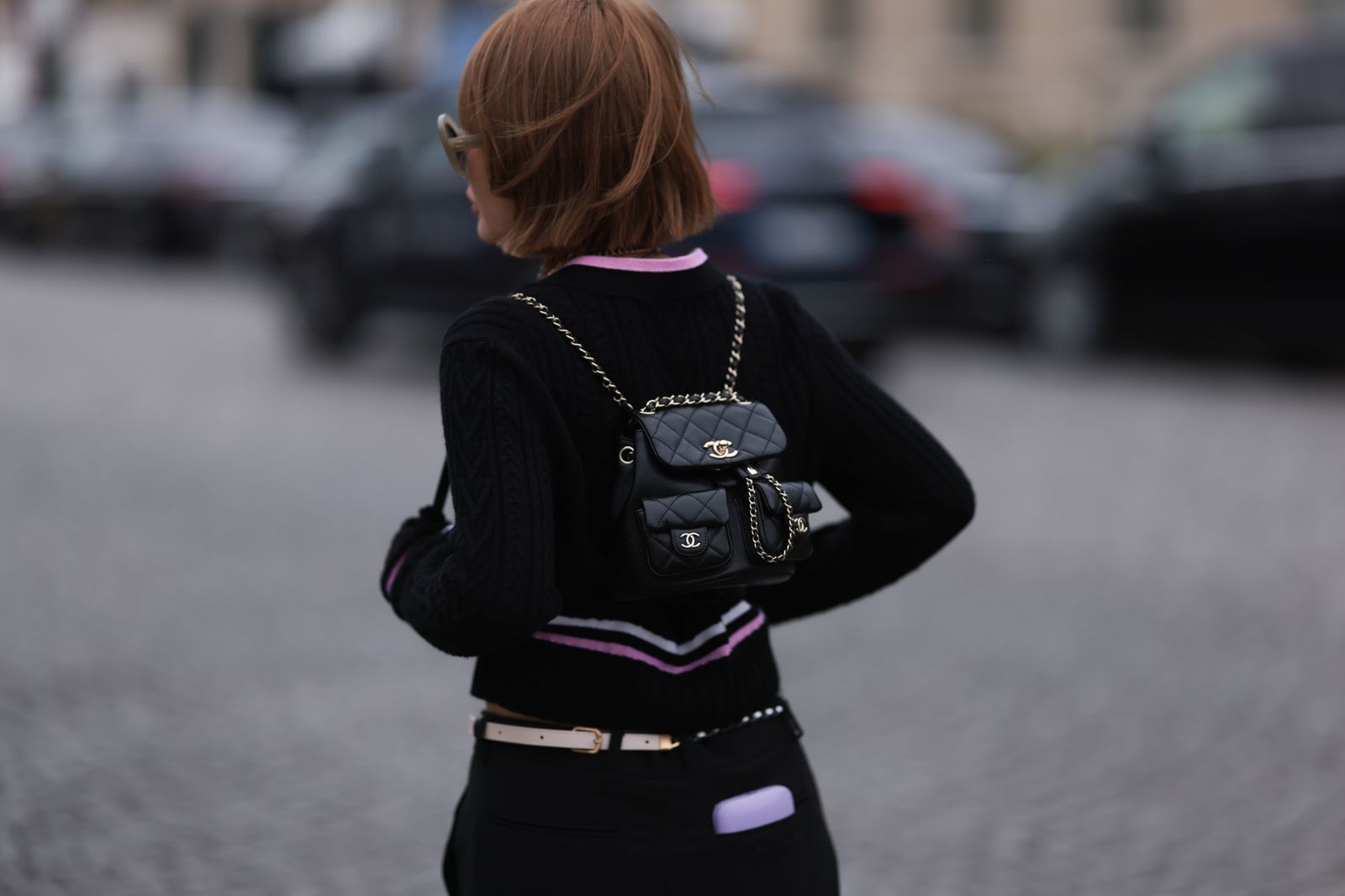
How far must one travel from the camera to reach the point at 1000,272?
13.6m

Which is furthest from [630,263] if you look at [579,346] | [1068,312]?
[1068,312]

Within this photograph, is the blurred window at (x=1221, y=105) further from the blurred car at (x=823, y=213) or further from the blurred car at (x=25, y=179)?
the blurred car at (x=25, y=179)

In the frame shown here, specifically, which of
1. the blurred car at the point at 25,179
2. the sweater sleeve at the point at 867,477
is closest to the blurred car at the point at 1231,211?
the sweater sleeve at the point at 867,477

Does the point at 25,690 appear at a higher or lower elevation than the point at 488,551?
lower

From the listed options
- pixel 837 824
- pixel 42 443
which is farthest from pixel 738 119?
pixel 837 824

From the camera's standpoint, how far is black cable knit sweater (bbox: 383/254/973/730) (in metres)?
1.80

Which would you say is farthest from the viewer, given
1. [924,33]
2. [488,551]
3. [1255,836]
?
[924,33]

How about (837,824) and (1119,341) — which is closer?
(837,824)


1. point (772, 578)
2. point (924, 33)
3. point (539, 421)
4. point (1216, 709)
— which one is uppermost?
point (924, 33)

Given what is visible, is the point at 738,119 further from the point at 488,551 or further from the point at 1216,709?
the point at 488,551

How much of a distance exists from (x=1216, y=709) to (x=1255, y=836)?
0.98 m

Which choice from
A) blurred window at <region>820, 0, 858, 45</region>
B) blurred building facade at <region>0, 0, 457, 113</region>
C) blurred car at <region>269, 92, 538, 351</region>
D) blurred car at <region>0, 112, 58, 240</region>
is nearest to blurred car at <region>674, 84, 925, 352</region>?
blurred car at <region>269, 92, 538, 351</region>

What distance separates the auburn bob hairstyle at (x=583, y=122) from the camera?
6.15 ft

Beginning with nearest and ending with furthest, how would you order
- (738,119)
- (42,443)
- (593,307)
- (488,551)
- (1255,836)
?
(488,551), (593,307), (1255,836), (42,443), (738,119)
